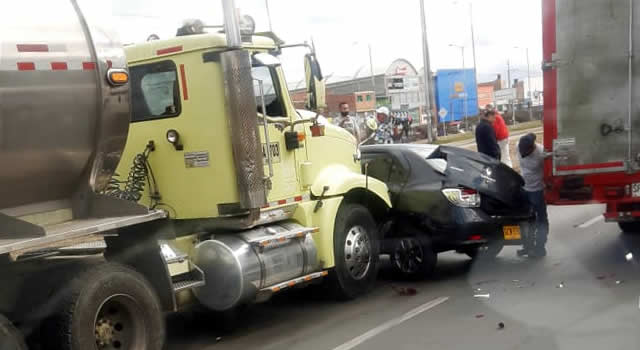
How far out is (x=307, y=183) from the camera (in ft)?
21.8

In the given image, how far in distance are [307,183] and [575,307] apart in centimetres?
268

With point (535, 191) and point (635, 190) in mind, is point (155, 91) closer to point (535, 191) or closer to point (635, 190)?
point (535, 191)

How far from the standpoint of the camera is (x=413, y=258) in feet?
24.5

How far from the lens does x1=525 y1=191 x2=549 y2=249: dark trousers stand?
7938 millimetres

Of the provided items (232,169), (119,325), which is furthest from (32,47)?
(232,169)

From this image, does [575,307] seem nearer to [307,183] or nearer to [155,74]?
[307,183]

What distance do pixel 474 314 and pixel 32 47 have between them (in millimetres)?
4117

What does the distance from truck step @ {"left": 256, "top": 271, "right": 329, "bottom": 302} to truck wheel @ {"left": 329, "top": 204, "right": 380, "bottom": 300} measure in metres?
0.27

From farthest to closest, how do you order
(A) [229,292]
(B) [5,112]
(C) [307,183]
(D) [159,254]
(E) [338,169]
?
(E) [338,169]
(C) [307,183]
(A) [229,292]
(D) [159,254]
(B) [5,112]

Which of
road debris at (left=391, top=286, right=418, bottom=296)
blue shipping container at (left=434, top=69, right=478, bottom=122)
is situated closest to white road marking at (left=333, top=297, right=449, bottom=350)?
road debris at (left=391, top=286, right=418, bottom=296)

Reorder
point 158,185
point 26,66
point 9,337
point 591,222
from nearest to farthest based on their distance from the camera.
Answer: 1. point 9,337
2. point 26,66
3. point 158,185
4. point 591,222

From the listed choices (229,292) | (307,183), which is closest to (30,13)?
(229,292)

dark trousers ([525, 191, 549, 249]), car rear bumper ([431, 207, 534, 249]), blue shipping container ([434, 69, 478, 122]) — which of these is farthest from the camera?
blue shipping container ([434, 69, 478, 122])

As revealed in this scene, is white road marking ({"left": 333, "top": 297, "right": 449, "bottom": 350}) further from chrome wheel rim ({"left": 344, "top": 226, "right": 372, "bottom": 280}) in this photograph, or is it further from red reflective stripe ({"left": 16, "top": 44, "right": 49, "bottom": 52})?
red reflective stripe ({"left": 16, "top": 44, "right": 49, "bottom": 52})
